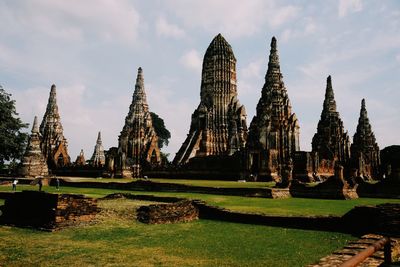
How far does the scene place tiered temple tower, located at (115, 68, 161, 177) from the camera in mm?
38956

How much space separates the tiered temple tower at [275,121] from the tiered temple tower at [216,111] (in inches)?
359

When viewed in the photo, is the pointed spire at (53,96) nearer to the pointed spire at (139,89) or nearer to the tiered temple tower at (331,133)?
the pointed spire at (139,89)

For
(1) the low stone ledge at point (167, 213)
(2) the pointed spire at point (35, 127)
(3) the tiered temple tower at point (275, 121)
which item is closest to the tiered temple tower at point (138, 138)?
(2) the pointed spire at point (35, 127)

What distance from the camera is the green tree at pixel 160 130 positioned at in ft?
219

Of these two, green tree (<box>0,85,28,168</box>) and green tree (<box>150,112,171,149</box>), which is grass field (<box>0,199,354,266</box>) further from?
green tree (<box>150,112,171,149</box>)

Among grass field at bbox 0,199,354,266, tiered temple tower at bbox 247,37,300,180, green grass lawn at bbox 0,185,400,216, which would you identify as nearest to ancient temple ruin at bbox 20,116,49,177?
tiered temple tower at bbox 247,37,300,180

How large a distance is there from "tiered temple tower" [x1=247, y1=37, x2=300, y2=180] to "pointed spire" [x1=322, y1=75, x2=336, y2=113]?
794 centimetres

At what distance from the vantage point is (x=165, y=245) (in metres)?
7.31

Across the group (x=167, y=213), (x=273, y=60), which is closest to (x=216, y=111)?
(x=273, y=60)

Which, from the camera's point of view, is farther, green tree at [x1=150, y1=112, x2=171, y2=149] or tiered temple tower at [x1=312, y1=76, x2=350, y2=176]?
green tree at [x1=150, y1=112, x2=171, y2=149]

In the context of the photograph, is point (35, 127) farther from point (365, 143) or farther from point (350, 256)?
point (350, 256)

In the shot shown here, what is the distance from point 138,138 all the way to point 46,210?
3158cm

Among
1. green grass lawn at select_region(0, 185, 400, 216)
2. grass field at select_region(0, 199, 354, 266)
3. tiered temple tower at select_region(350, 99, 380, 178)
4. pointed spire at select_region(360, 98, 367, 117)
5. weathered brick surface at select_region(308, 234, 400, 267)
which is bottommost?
grass field at select_region(0, 199, 354, 266)

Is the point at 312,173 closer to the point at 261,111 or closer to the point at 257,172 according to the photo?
the point at 257,172
